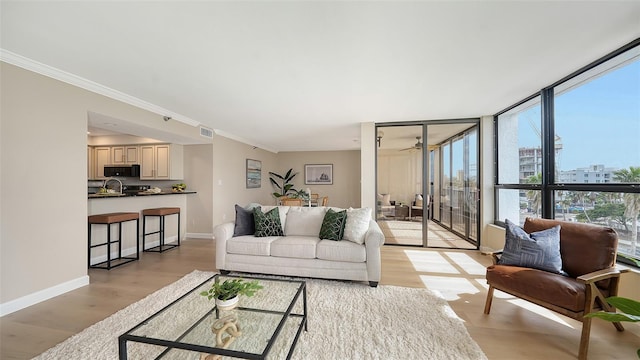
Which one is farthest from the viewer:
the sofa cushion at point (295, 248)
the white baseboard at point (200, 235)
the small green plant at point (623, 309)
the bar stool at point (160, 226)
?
the white baseboard at point (200, 235)

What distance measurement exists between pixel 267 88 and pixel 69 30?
1692 mm

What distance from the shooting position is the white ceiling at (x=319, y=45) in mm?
1650

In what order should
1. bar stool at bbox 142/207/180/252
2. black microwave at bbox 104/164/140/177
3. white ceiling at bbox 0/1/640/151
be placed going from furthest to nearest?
black microwave at bbox 104/164/140/177
bar stool at bbox 142/207/180/252
white ceiling at bbox 0/1/640/151

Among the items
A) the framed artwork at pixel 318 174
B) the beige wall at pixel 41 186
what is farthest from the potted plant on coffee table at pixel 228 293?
the framed artwork at pixel 318 174

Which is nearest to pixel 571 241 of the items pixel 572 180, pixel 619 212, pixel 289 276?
pixel 619 212

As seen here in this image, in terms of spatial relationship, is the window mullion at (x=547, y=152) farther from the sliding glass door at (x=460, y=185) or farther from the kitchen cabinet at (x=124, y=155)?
the kitchen cabinet at (x=124, y=155)

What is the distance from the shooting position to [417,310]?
2.24m

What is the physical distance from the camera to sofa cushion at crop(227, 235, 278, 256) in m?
2.98

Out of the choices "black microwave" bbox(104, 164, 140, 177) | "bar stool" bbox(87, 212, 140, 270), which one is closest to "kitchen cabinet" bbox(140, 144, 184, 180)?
"black microwave" bbox(104, 164, 140, 177)

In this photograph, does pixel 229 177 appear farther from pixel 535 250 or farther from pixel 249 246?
pixel 535 250

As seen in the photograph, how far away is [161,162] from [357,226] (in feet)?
14.7

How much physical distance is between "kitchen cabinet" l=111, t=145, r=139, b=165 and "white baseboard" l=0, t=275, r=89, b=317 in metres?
3.22

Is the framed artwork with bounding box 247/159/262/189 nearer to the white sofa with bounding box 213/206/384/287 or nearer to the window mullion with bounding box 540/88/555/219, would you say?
the white sofa with bounding box 213/206/384/287

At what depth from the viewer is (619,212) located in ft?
7.29
